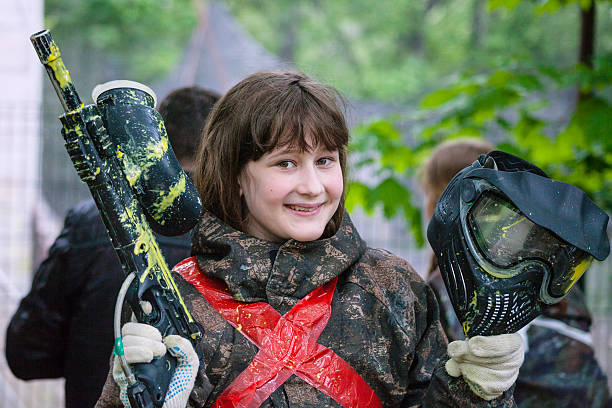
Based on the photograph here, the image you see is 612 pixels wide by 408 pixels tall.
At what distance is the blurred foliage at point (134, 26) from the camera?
1678cm

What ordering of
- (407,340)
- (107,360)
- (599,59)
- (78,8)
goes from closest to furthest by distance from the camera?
(407,340) < (107,360) < (599,59) < (78,8)

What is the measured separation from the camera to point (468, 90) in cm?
346

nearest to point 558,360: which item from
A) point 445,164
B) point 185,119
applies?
point 445,164

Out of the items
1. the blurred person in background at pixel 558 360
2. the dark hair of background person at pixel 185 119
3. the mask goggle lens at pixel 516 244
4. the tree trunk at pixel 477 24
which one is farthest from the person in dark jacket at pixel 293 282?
the tree trunk at pixel 477 24

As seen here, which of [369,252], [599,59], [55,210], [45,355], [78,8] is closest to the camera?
[369,252]

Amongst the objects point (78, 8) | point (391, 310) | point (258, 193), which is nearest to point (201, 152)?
point (258, 193)

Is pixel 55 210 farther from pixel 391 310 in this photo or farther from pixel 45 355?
pixel 391 310

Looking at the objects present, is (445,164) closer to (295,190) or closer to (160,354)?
(295,190)

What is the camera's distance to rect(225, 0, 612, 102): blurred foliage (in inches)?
711

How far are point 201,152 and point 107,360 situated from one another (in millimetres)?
890

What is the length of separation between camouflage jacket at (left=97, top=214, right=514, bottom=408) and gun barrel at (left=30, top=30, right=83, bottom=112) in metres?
0.57

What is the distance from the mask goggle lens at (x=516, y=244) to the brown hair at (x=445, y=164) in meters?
1.29

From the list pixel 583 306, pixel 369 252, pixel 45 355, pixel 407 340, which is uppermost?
pixel 369 252

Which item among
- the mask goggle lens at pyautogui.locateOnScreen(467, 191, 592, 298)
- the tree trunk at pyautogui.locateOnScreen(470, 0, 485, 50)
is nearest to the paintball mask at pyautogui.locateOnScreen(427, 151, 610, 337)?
the mask goggle lens at pyautogui.locateOnScreen(467, 191, 592, 298)
